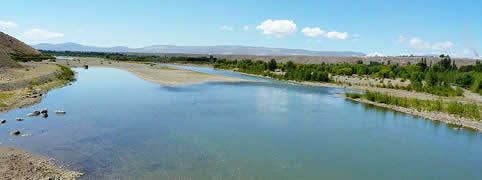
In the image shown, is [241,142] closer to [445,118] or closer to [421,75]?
[445,118]

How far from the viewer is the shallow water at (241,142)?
10.7 meters

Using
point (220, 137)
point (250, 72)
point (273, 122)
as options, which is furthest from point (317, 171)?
point (250, 72)

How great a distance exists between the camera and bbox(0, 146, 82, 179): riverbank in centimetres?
887

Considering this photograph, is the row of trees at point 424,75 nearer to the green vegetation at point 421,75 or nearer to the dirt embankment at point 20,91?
the green vegetation at point 421,75

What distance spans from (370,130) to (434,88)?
18.2m

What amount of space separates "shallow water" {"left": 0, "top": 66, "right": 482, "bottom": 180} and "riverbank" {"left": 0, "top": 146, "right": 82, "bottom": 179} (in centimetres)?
63

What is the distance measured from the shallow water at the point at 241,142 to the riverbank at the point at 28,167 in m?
→ 0.63

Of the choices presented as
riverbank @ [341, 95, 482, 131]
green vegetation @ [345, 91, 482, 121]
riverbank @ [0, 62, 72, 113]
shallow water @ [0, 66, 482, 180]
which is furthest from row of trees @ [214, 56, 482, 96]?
riverbank @ [0, 62, 72, 113]

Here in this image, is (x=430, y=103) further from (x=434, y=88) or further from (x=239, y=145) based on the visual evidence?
(x=239, y=145)

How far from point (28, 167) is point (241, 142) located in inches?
327

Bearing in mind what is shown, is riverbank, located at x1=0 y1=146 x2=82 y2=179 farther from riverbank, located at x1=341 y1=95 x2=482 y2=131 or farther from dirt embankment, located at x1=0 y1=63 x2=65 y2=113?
riverbank, located at x1=341 y1=95 x2=482 y2=131

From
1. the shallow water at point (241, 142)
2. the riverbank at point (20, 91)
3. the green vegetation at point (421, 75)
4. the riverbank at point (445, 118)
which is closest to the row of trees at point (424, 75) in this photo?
the green vegetation at point (421, 75)

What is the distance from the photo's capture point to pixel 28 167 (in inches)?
372

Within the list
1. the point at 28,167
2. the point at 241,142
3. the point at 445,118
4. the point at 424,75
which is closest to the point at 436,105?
the point at 445,118
